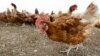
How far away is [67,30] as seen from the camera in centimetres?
314

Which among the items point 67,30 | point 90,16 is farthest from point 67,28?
point 90,16

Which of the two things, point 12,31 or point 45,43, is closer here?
point 45,43

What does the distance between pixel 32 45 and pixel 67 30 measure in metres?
0.45

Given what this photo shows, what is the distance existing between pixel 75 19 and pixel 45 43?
463 millimetres

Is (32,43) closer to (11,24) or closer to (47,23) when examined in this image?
(47,23)

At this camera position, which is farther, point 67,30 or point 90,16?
point 90,16

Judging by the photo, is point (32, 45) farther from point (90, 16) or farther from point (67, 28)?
point (90, 16)

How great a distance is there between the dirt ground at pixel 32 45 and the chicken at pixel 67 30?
0.20 m

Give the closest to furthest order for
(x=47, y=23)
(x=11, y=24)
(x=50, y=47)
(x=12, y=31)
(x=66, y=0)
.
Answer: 1. (x=47, y=23)
2. (x=50, y=47)
3. (x=12, y=31)
4. (x=11, y=24)
5. (x=66, y=0)

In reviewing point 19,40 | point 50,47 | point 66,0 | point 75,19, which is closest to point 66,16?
point 75,19

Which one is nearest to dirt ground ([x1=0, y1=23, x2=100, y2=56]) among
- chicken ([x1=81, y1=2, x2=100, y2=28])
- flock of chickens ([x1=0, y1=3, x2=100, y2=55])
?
flock of chickens ([x1=0, y1=3, x2=100, y2=55])

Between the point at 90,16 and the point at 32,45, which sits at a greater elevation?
the point at 90,16

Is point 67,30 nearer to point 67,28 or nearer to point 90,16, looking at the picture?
point 67,28

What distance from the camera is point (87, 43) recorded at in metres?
3.59
